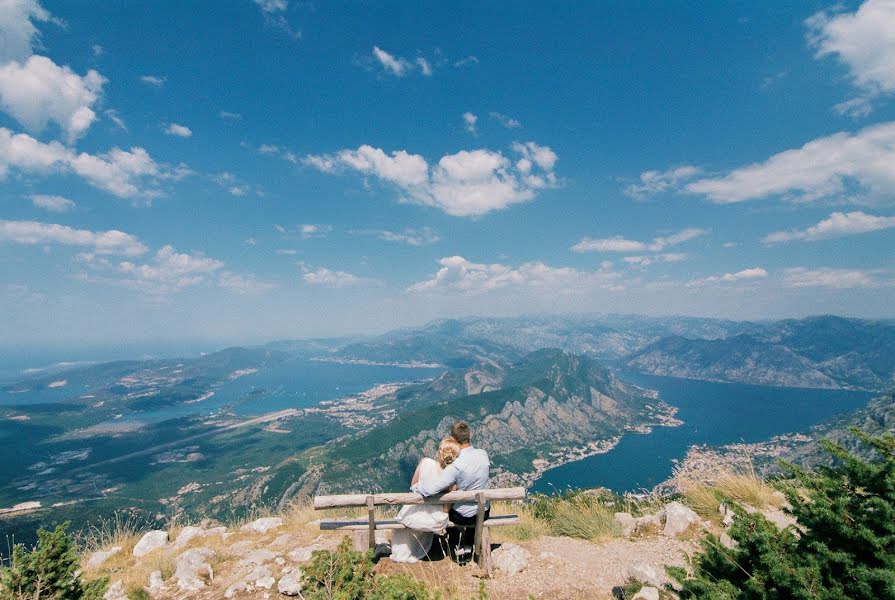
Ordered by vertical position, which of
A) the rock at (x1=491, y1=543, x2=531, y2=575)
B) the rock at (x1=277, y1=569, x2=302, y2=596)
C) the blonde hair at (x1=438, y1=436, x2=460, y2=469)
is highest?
the blonde hair at (x1=438, y1=436, x2=460, y2=469)

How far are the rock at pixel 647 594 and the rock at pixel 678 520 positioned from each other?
12.0ft

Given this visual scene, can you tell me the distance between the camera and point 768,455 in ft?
418

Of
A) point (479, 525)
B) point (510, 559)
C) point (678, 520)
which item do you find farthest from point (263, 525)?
point (678, 520)

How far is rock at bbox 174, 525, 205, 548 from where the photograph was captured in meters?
8.97

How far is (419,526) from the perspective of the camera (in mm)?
6574

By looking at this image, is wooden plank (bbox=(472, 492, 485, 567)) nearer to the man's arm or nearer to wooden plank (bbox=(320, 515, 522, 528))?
wooden plank (bbox=(320, 515, 522, 528))

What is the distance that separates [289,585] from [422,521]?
8.13ft

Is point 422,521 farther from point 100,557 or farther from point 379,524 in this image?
point 100,557

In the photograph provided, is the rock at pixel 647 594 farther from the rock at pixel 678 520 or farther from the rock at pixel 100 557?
the rock at pixel 100 557

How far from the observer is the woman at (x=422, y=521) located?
6.62m

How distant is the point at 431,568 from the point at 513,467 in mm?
176079

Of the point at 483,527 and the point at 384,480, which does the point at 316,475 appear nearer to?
the point at 384,480

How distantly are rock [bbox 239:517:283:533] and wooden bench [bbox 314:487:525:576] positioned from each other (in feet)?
13.2

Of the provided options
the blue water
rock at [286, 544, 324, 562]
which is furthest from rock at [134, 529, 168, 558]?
the blue water
